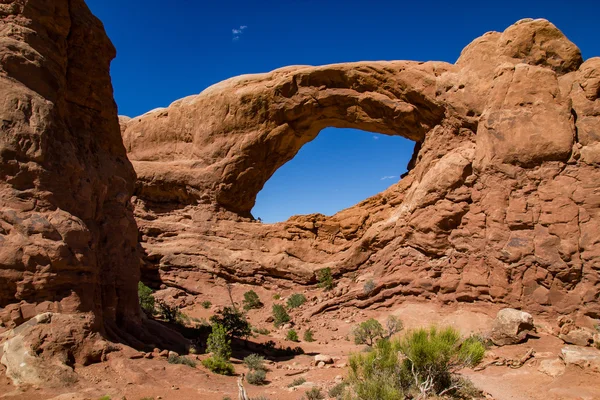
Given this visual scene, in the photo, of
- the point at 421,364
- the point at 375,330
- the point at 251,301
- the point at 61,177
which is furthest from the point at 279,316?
the point at 61,177

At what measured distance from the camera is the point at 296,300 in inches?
811

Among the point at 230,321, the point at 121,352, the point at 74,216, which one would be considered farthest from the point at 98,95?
the point at 230,321

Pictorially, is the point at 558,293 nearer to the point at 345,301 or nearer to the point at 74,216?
the point at 345,301

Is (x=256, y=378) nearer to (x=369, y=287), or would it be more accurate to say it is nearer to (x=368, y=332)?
(x=368, y=332)

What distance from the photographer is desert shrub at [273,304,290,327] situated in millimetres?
19219

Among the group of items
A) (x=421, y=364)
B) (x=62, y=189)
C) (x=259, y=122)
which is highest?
(x=259, y=122)

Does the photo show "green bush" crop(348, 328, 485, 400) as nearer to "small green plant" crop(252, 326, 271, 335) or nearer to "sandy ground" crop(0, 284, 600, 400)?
"sandy ground" crop(0, 284, 600, 400)

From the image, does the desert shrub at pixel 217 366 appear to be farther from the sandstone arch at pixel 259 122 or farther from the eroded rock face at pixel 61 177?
the sandstone arch at pixel 259 122

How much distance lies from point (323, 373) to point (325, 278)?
9.23 meters

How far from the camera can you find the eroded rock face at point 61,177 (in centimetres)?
848

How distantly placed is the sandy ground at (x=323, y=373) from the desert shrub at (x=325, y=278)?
227 cm

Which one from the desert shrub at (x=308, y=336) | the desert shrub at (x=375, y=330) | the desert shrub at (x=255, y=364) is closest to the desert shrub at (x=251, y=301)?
the desert shrub at (x=308, y=336)

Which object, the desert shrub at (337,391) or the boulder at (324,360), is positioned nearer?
the desert shrub at (337,391)

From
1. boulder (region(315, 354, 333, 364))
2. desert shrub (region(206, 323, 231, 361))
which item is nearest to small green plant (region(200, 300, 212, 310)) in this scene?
desert shrub (region(206, 323, 231, 361))
